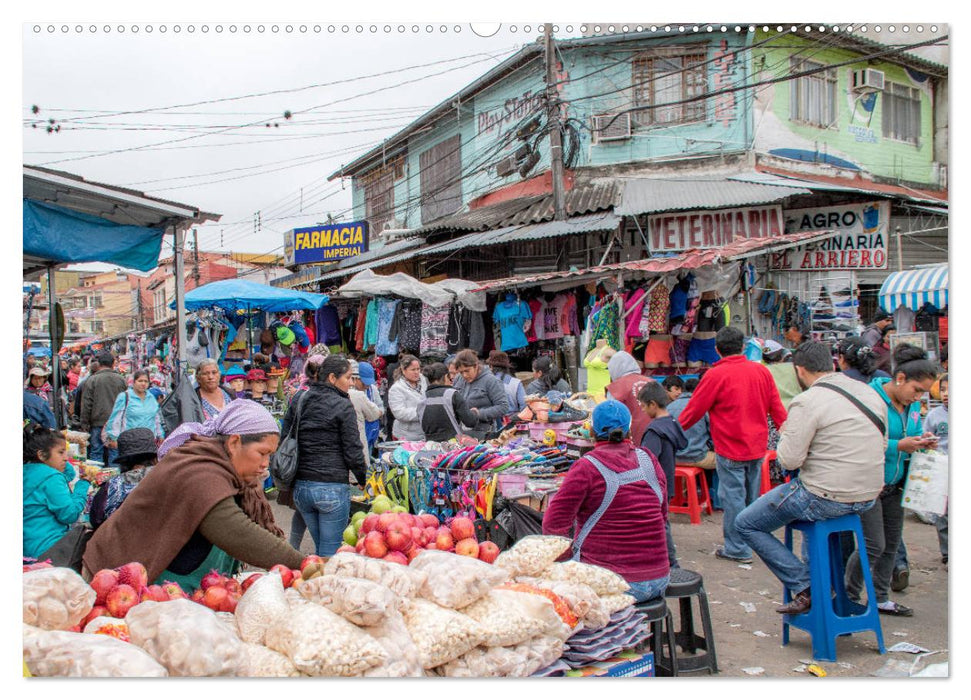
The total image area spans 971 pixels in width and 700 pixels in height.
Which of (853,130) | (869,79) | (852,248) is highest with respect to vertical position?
(869,79)

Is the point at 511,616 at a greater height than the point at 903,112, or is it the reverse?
the point at 903,112

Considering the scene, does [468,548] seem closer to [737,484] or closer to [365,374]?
[737,484]

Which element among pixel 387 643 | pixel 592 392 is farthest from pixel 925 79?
pixel 387 643

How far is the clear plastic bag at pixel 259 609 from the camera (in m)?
2.67

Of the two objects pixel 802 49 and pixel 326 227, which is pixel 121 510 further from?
pixel 326 227

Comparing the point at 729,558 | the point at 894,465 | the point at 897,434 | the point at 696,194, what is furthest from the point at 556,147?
the point at 894,465

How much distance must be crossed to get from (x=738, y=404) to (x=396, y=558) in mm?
3800

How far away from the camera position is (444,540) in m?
3.56

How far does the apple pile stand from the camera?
2.73 m

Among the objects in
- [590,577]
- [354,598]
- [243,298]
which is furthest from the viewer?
[243,298]

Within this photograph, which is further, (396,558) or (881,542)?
(881,542)

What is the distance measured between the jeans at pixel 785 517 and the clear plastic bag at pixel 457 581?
2.24 meters

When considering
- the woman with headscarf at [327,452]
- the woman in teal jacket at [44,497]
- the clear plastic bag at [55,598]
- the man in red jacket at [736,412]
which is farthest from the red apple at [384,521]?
the man in red jacket at [736,412]

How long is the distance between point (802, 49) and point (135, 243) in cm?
1117
